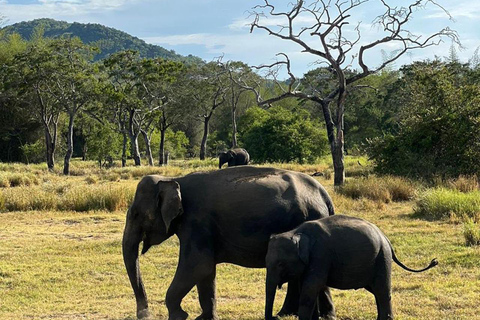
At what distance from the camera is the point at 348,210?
15.2 meters

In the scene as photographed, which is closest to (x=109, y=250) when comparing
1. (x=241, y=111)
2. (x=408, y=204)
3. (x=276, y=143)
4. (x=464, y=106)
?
(x=408, y=204)

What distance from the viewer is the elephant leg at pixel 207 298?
606 cm

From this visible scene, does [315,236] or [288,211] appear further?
[288,211]

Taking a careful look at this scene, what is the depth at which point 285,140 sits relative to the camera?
38812mm

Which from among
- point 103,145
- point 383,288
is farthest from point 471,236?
point 103,145

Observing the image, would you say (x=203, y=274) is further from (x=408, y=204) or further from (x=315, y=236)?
(x=408, y=204)

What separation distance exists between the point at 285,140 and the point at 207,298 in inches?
1299

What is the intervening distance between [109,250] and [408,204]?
8.80 m

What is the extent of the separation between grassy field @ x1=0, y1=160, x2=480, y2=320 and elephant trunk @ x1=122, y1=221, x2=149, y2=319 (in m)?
0.45

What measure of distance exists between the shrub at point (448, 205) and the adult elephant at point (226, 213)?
8.40m

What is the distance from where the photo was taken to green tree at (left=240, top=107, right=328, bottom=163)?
3853 centimetres

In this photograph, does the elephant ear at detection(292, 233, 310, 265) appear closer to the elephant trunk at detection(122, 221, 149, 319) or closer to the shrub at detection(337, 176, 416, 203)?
the elephant trunk at detection(122, 221, 149, 319)

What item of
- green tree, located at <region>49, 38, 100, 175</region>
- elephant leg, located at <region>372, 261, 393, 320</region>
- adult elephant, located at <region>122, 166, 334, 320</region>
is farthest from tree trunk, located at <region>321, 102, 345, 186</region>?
green tree, located at <region>49, 38, 100, 175</region>

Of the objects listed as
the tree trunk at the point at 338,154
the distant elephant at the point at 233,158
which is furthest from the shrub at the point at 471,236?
the tree trunk at the point at 338,154
